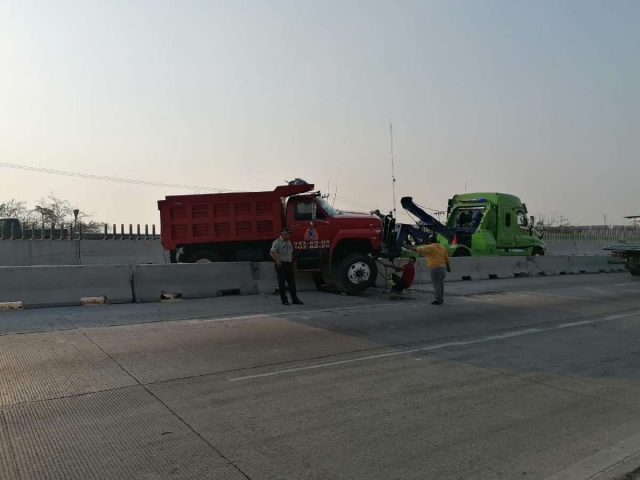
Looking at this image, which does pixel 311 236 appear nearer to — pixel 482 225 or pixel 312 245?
pixel 312 245

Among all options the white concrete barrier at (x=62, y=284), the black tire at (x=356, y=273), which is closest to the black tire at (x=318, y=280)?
the black tire at (x=356, y=273)

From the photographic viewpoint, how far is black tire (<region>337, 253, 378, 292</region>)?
44.3 ft

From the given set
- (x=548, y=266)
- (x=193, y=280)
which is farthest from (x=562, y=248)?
(x=193, y=280)

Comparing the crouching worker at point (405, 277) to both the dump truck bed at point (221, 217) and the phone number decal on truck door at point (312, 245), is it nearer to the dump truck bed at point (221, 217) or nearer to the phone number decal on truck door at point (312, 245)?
the phone number decal on truck door at point (312, 245)

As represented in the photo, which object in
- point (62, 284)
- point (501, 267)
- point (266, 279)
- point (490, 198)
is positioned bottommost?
point (501, 267)

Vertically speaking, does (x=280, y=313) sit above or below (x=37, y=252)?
below

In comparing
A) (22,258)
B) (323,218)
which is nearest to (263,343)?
(323,218)

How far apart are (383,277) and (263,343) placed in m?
7.65

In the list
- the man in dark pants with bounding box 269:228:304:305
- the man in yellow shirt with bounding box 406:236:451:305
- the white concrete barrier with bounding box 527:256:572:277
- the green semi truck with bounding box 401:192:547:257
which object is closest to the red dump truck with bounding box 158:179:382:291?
the man in yellow shirt with bounding box 406:236:451:305

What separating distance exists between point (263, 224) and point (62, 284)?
5042mm

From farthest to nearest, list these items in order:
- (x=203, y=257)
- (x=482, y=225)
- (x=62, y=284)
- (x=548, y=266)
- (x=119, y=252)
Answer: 1. (x=482, y=225)
2. (x=119, y=252)
3. (x=548, y=266)
4. (x=203, y=257)
5. (x=62, y=284)

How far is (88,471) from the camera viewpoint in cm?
379

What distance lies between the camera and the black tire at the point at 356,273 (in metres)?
13.5

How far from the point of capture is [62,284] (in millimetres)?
10930
